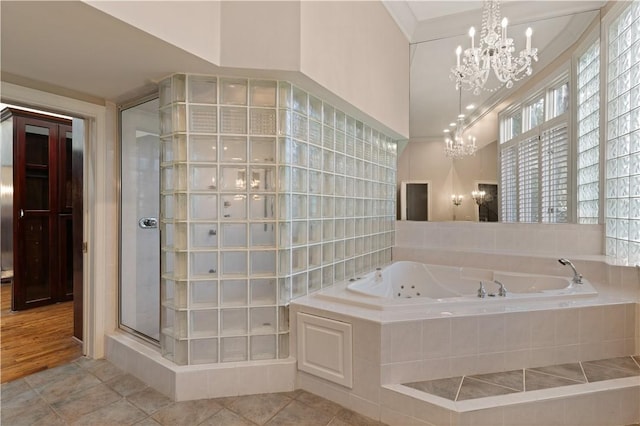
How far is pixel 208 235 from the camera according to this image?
1.94m

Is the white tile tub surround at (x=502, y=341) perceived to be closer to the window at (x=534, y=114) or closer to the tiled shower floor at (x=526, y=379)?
the tiled shower floor at (x=526, y=379)

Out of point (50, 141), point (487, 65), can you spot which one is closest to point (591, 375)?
point (487, 65)

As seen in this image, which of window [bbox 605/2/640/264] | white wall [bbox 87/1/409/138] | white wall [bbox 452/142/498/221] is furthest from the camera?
white wall [bbox 452/142/498/221]

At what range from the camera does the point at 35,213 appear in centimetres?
364

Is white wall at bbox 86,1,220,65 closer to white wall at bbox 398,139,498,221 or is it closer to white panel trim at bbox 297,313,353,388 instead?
white panel trim at bbox 297,313,353,388

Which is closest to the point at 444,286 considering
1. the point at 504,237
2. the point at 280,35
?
the point at 504,237

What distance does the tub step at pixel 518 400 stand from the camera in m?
1.54

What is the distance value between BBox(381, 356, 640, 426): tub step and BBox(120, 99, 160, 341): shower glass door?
6.10 feet

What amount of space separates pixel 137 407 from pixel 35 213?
3.09 m

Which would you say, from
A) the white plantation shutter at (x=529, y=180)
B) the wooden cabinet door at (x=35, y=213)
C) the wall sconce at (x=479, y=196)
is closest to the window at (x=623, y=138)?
the white plantation shutter at (x=529, y=180)

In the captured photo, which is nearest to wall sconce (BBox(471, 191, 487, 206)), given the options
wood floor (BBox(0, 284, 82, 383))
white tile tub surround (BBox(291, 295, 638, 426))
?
white tile tub surround (BBox(291, 295, 638, 426))

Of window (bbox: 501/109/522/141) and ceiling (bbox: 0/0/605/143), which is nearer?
ceiling (bbox: 0/0/605/143)

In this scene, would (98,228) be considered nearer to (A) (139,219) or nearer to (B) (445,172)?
(A) (139,219)

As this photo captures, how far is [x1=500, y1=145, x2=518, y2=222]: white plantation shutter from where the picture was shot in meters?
3.26
